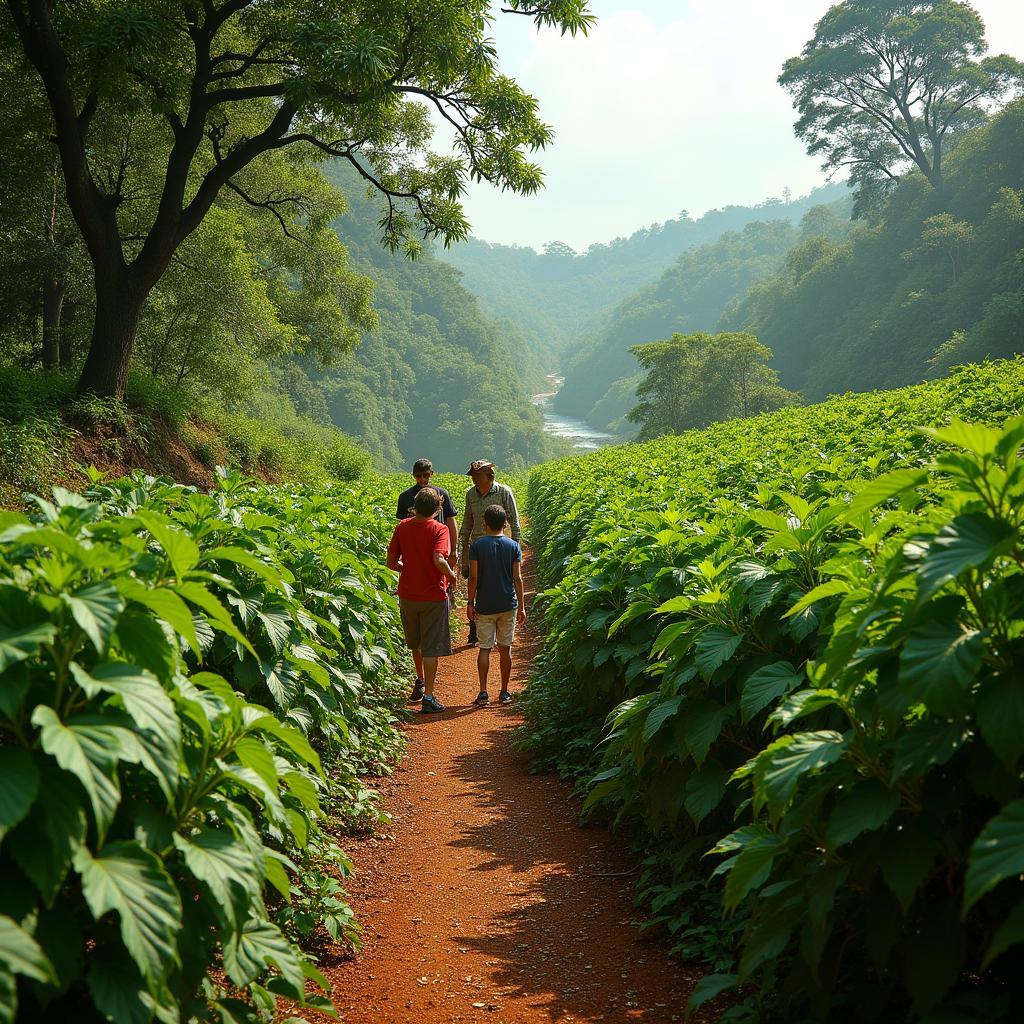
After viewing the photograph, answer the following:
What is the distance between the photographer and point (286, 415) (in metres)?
54.5

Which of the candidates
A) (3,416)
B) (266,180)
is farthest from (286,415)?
(3,416)

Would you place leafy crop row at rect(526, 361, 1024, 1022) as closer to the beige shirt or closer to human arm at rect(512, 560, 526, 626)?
human arm at rect(512, 560, 526, 626)

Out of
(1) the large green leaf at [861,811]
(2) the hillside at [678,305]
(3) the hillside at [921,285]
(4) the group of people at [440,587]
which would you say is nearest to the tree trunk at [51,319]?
(4) the group of people at [440,587]

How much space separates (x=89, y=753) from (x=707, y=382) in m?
56.2

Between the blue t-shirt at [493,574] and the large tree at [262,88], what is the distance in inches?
281

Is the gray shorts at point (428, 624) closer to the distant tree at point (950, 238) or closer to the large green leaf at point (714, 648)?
the large green leaf at point (714, 648)

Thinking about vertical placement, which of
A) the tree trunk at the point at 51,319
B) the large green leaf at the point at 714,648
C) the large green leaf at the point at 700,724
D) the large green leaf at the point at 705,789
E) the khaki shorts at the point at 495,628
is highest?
the tree trunk at the point at 51,319

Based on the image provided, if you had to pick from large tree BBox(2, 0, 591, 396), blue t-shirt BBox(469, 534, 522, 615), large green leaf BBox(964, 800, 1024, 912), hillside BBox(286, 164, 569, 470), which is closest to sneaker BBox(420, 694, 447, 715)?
blue t-shirt BBox(469, 534, 522, 615)

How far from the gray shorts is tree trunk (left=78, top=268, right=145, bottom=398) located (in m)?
8.55

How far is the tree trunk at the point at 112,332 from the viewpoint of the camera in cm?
1305

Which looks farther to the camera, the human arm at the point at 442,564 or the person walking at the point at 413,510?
the person walking at the point at 413,510

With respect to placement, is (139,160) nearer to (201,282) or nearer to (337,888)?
(201,282)

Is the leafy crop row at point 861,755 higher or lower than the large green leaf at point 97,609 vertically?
lower

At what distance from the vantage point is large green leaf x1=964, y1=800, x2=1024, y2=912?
147cm
